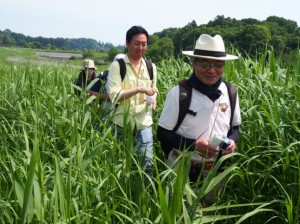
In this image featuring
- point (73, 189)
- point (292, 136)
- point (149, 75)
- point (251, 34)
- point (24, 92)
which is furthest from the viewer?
point (251, 34)

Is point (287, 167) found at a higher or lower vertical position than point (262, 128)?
lower

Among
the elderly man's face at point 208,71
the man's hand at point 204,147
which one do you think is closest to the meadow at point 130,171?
the man's hand at point 204,147

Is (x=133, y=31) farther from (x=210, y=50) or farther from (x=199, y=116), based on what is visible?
(x=199, y=116)

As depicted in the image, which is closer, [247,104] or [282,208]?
[282,208]

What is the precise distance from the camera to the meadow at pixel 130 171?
1.63 meters

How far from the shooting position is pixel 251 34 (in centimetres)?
553

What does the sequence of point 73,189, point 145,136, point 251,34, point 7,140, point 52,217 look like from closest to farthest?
point 52,217 → point 73,189 → point 7,140 → point 145,136 → point 251,34

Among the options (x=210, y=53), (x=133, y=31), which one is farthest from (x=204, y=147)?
(x=133, y=31)

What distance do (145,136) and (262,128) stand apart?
0.90m

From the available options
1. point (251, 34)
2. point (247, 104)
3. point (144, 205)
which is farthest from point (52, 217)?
point (251, 34)

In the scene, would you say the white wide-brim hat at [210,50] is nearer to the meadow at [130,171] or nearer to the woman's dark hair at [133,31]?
the meadow at [130,171]

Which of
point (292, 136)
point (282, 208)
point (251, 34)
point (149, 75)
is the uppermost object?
point (251, 34)

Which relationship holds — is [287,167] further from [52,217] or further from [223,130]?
[52,217]

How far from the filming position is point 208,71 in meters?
2.20
